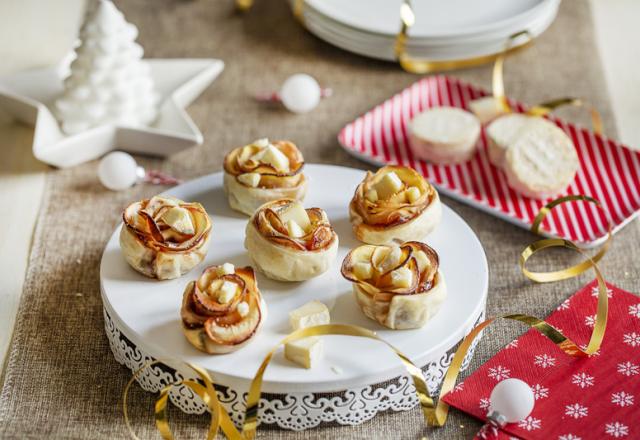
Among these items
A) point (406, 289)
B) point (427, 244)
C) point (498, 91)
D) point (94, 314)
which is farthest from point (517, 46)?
point (94, 314)

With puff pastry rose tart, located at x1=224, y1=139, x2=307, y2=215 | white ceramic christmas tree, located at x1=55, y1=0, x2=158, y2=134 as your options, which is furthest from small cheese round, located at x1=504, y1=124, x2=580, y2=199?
white ceramic christmas tree, located at x1=55, y1=0, x2=158, y2=134

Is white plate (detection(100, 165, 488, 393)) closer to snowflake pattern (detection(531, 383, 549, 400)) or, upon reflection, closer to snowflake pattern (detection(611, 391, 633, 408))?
snowflake pattern (detection(531, 383, 549, 400))

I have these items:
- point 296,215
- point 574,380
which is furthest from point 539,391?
point 296,215

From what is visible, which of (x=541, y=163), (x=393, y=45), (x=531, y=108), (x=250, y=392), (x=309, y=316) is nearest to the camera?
(x=250, y=392)

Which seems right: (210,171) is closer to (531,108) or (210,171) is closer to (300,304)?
(300,304)

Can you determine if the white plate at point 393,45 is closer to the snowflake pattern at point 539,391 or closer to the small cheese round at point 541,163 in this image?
the small cheese round at point 541,163

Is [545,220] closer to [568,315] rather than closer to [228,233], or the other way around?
[568,315]
